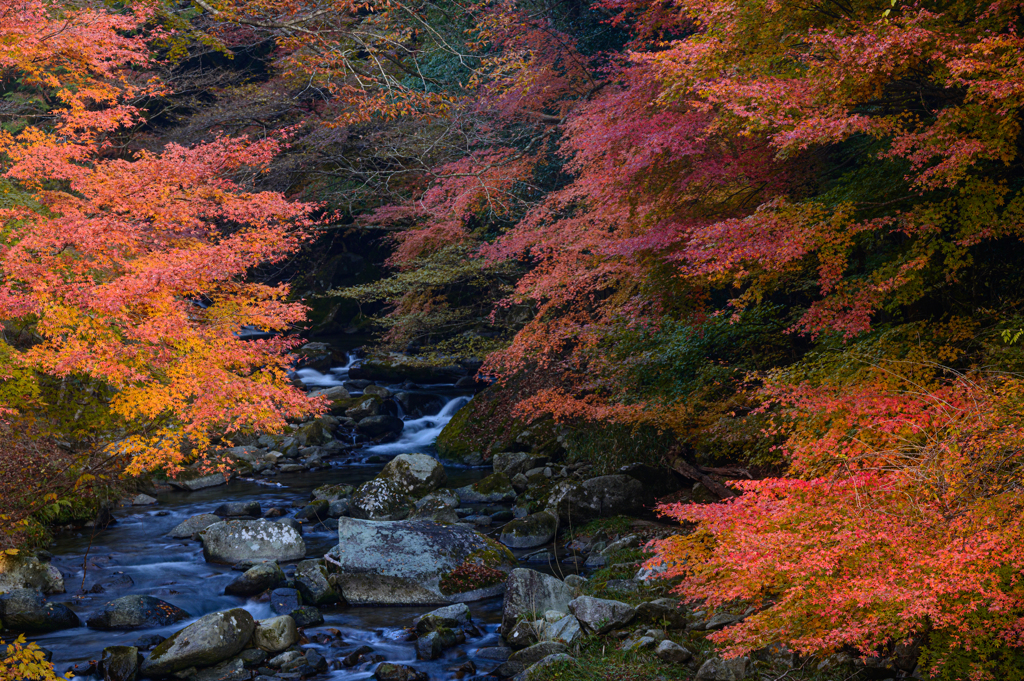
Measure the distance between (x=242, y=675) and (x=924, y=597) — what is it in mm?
5742

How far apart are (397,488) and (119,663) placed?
5549 mm

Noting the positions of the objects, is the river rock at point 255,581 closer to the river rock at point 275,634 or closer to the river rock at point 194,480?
the river rock at point 275,634

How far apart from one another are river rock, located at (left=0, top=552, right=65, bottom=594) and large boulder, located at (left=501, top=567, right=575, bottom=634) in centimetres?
527

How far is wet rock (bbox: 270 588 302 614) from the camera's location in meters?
8.07

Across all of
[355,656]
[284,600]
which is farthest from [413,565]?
[355,656]

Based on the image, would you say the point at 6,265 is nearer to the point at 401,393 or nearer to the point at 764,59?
the point at 764,59

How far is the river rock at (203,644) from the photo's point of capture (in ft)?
21.8

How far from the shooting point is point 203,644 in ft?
22.2

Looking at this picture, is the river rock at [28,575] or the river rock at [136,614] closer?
the river rock at [136,614]

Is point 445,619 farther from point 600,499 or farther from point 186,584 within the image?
point 600,499

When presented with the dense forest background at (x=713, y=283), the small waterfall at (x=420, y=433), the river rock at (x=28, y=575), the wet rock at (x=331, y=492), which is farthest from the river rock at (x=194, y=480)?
the river rock at (x=28, y=575)

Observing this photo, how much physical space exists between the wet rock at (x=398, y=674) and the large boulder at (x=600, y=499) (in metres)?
4.12

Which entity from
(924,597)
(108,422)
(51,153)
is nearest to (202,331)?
(108,422)

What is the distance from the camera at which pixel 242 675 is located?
21.8 ft
